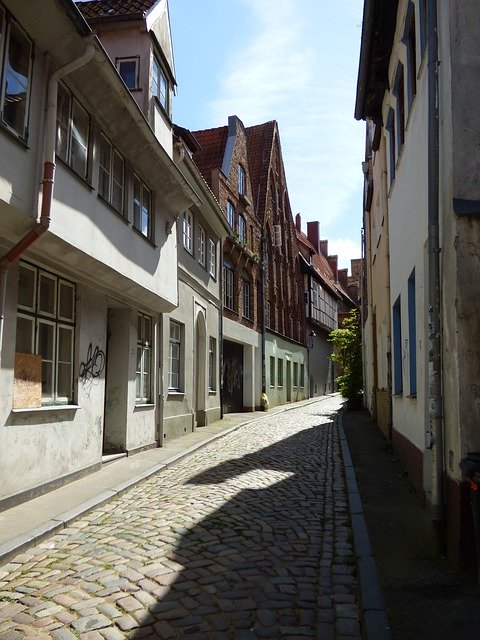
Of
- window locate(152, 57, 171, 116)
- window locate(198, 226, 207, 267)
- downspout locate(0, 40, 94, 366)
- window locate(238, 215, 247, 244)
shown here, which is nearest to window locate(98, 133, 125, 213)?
downspout locate(0, 40, 94, 366)

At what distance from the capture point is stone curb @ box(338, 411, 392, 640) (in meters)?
3.51

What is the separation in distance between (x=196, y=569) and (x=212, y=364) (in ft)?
47.4

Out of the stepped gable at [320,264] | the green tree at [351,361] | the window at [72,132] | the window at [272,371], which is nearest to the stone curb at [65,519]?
the window at [72,132]

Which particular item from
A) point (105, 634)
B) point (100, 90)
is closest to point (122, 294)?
point (100, 90)

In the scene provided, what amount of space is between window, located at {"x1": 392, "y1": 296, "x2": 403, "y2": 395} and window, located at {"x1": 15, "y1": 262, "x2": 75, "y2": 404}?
526 cm

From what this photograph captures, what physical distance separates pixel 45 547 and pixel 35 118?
15.3 feet

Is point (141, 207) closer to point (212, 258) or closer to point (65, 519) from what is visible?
point (65, 519)

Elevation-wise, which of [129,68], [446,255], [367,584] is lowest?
[367,584]

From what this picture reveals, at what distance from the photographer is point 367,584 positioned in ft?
A: 13.9

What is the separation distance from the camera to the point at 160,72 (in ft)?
39.8

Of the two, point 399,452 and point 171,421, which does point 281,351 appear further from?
point 399,452

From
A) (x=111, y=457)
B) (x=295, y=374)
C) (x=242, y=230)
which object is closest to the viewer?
(x=111, y=457)

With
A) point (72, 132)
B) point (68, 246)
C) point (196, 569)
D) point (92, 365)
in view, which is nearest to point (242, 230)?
point (92, 365)

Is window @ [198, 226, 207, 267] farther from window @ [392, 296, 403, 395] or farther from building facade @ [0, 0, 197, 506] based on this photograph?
window @ [392, 296, 403, 395]
